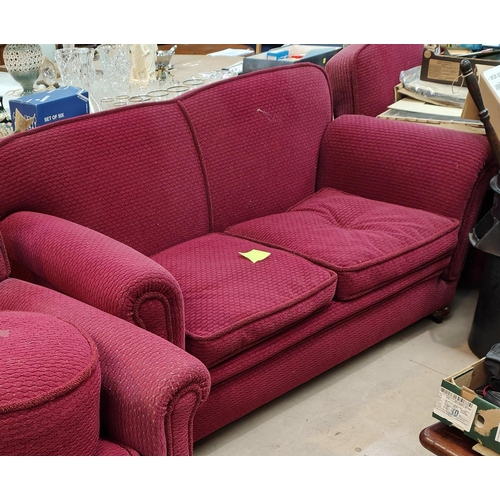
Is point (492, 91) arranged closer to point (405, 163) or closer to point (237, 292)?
point (405, 163)

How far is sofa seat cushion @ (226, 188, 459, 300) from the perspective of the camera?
1.88m

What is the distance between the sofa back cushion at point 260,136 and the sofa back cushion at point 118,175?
0.25 feet

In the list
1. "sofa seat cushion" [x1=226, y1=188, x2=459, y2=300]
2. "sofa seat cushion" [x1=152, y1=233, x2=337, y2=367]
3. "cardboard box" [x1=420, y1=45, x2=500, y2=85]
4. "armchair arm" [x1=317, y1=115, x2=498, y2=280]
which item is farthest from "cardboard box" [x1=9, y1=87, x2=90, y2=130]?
"cardboard box" [x1=420, y1=45, x2=500, y2=85]

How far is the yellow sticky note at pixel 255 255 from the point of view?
6.02ft

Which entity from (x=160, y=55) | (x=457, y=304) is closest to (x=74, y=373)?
(x=457, y=304)

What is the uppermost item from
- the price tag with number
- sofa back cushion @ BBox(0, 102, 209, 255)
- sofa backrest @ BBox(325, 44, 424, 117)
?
sofa backrest @ BBox(325, 44, 424, 117)

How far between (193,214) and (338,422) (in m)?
0.76

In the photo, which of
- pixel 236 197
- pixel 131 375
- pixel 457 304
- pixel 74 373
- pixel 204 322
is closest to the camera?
pixel 74 373

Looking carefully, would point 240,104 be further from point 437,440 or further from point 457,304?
point 437,440

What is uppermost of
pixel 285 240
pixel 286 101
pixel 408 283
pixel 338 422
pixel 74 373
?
pixel 286 101

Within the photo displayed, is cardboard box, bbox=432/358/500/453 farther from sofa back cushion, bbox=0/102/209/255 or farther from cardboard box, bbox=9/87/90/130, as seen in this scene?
cardboard box, bbox=9/87/90/130

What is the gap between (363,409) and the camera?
187 cm

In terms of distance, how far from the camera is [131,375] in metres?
1.12

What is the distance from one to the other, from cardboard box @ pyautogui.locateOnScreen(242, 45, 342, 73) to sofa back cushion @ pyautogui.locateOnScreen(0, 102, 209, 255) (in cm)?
63
